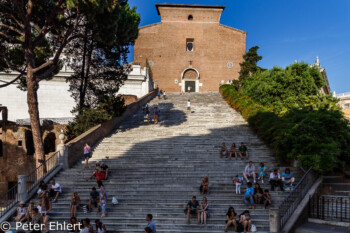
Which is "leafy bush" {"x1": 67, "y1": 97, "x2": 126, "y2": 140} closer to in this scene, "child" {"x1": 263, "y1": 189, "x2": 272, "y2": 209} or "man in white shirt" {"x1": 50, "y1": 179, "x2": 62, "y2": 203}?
"man in white shirt" {"x1": 50, "y1": 179, "x2": 62, "y2": 203}

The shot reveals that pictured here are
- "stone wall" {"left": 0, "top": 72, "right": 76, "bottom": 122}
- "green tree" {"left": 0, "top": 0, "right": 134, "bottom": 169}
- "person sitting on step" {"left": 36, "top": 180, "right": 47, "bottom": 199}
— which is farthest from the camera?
"stone wall" {"left": 0, "top": 72, "right": 76, "bottom": 122}

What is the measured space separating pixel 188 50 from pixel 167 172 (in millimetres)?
30496

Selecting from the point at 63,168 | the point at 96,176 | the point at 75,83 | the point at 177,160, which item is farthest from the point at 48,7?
the point at 177,160

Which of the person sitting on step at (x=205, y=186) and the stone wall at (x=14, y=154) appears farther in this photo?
the stone wall at (x=14, y=154)

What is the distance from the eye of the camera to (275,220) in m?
8.28

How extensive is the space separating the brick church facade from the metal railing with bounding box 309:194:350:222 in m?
30.8

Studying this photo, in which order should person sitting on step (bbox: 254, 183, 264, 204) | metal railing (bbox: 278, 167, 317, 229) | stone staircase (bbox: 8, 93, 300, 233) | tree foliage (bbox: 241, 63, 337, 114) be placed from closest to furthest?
metal railing (bbox: 278, 167, 317, 229), stone staircase (bbox: 8, 93, 300, 233), person sitting on step (bbox: 254, 183, 264, 204), tree foliage (bbox: 241, 63, 337, 114)

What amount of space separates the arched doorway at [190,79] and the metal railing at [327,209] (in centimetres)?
3098

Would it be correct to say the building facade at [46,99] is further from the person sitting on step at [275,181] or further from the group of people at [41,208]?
the person sitting on step at [275,181]

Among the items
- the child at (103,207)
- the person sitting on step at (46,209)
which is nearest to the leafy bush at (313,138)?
the child at (103,207)

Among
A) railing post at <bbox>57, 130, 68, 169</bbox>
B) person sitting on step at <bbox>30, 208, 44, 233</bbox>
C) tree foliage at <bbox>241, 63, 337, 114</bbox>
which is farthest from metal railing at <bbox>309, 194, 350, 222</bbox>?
tree foliage at <bbox>241, 63, 337, 114</bbox>

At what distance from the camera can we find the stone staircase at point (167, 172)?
9617mm


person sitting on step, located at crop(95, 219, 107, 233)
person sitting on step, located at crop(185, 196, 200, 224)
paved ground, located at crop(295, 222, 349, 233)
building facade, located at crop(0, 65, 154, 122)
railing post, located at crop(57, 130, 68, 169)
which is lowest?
paved ground, located at crop(295, 222, 349, 233)

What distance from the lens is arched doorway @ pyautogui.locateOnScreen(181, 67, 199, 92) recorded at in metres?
40.2
